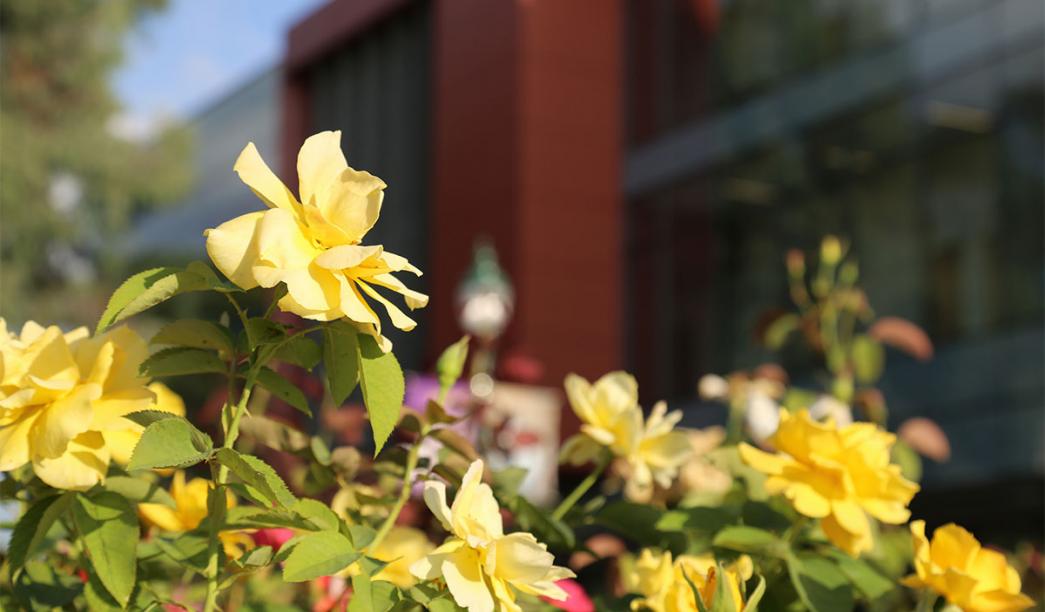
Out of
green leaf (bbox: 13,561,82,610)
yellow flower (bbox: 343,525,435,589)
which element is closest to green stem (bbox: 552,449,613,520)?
yellow flower (bbox: 343,525,435,589)

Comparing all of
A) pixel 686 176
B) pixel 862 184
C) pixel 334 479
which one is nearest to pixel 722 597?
pixel 334 479

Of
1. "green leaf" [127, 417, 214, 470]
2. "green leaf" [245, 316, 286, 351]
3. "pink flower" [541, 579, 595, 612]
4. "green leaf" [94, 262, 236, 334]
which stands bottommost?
"pink flower" [541, 579, 595, 612]

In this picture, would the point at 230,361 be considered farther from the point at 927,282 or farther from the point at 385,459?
the point at 927,282

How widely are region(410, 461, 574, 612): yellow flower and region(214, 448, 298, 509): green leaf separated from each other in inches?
3.6

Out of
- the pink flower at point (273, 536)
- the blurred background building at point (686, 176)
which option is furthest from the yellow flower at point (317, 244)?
the blurred background building at point (686, 176)

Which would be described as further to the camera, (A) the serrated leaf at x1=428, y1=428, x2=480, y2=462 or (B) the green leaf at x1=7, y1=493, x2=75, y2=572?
(A) the serrated leaf at x1=428, y1=428, x2=480, y2=462

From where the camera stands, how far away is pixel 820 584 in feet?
3.51

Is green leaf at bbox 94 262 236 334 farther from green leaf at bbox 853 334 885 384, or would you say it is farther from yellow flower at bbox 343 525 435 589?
green leaf at bbox 853 334 885 384

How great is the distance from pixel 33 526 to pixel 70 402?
0.35 ft

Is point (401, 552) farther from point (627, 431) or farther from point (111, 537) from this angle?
point (111, 537)

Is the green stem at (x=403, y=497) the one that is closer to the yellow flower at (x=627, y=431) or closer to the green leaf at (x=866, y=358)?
the yellow flower at (x=627, y=431)

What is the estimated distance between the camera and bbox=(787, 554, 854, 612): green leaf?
41.3 inches

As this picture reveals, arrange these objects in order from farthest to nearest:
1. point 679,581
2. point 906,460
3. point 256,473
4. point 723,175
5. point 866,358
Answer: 1. point 723,175
2. point 866,358
3. point 906,460
4. point 679,581
5. point 256,473

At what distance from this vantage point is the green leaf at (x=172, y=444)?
776 millimetres
